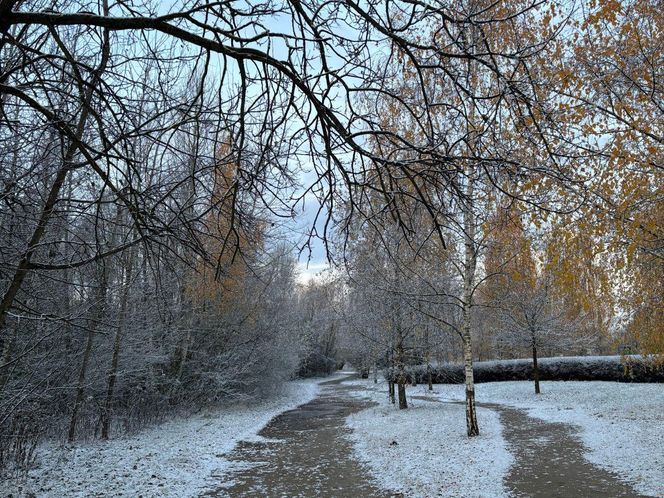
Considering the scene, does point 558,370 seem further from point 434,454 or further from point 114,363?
point 114,363

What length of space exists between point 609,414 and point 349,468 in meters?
9.33

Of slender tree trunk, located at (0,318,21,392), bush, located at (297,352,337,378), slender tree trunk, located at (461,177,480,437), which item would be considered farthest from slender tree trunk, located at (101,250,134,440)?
bush, located at (297,352,337,378)

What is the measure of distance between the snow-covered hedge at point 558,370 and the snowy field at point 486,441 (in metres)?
2.21

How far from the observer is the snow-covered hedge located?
21109mm

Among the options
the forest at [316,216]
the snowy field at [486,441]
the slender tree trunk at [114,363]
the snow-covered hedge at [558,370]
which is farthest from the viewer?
the snow-covered hedge at [558,370]

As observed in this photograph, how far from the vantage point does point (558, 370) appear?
24922mm

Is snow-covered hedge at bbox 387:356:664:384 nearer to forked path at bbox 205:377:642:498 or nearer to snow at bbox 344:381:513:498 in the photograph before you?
snow at bbox 344:381:513:498

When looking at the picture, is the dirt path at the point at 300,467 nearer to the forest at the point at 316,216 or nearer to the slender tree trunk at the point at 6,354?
the forest at the point at 316,216

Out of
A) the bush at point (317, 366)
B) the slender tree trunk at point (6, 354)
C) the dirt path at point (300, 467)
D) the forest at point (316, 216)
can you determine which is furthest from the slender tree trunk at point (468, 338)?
the bush at point (317, 366)

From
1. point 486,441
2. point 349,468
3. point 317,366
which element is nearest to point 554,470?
point 486,441

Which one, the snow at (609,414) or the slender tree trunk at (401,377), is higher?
the slender tree trunk at (401,377)

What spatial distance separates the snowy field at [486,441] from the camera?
7004mm

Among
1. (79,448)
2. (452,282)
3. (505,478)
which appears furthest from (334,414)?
(505,478)

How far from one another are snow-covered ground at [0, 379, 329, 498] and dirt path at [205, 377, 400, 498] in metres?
0.51
